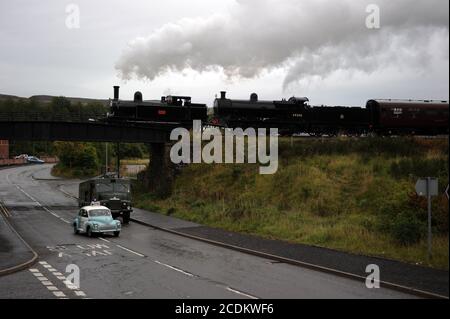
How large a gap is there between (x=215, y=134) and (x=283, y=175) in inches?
461

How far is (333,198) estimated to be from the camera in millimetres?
30578

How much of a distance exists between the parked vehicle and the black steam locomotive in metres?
17.5

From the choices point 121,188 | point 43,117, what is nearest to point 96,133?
point 43,117

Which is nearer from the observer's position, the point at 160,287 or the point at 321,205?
the point at 160,287

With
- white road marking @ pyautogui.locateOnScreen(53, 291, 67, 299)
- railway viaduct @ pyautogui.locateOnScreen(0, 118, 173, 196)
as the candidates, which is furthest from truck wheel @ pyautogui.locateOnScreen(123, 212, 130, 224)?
white road marking @ pyautogui.locateOnScreen(53, 291, 67, 299)

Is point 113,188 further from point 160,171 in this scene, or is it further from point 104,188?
point 160,171

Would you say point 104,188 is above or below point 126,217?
above

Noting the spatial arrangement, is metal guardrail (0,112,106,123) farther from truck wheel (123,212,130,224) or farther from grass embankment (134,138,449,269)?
truck wheel (123,212,130,224)

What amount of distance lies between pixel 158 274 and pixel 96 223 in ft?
38.4

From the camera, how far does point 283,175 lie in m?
36.8

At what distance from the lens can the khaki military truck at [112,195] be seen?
114 feet

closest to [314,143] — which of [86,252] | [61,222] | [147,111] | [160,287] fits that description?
[147,111]

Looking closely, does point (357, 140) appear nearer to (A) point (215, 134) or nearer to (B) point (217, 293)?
(A) point (215, 134)
